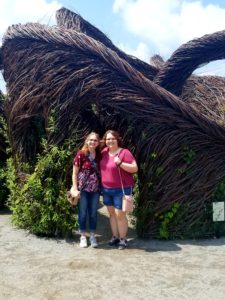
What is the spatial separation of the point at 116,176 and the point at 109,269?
45.9 inches

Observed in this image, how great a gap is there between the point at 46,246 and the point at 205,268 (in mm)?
1907

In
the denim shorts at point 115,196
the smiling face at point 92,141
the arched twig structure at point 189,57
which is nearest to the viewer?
the denim shorts at point 115,196

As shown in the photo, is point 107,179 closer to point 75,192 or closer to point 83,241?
point 75,192

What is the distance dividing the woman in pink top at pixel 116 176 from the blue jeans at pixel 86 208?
0.49ft

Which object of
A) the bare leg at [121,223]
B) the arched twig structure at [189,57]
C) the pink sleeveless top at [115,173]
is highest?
the arched twig structure at [189,57]

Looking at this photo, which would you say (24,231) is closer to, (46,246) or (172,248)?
(46,246)

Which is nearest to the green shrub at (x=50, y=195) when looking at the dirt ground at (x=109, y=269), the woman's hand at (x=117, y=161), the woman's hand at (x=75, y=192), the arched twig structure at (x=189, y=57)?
the dirt ground at (x=109, y=269)

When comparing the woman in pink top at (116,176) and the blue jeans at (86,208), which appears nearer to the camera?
the woman in pink top at (116,176)

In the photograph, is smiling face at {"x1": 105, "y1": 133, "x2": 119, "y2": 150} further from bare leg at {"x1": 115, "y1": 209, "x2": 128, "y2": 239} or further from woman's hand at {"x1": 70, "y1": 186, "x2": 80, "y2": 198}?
bare leg at {"x1": 115, "y1": 209, "x2": 128, "y2": 239}

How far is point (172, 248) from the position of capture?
4930 millimetres

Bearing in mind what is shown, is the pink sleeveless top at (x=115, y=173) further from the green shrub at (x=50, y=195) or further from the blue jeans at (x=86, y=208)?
the green shrub at (x=50, y=195)

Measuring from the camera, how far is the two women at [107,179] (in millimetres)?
4918

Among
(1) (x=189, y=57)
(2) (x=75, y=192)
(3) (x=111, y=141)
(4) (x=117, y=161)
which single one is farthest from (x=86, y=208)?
(1) (x=189, y=57)

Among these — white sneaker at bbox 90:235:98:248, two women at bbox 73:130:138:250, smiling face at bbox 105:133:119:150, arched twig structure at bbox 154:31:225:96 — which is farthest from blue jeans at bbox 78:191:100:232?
arched twig structure at bbox 154:31:225:96
